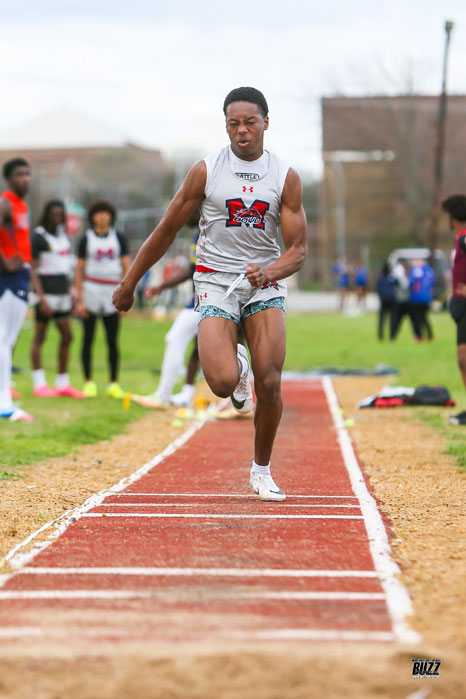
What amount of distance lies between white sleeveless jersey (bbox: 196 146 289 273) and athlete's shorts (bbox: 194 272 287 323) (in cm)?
7

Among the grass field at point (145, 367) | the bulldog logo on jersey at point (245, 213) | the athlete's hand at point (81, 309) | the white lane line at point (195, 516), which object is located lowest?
the grass field at point (145, 367)

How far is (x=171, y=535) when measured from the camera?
16.1ft

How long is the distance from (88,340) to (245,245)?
259 inches

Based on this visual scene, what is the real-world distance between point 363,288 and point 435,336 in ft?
55.1

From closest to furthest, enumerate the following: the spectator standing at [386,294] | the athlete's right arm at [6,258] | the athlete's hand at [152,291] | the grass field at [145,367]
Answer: the grass field at [145,367]
the athlete's right arm at [6,258]
the athlete's hand at [152,291]
the spectator standing at [386,294]

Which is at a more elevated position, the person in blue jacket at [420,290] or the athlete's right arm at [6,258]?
the athlete's right arm at [6,258]

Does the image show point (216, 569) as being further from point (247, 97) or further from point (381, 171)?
point (381, 171)

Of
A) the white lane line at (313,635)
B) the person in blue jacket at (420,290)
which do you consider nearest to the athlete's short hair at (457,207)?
the white lane line at (313,635)

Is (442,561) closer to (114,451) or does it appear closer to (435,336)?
(114,451)

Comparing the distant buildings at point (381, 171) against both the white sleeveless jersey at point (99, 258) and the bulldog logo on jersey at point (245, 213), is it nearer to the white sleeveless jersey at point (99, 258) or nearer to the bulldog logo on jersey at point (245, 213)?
the white sleeveless jersey at point (99, 258)

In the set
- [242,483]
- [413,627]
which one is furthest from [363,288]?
[413,627]

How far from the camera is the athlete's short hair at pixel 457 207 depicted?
30.0ft

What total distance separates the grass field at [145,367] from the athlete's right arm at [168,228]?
5.48ft

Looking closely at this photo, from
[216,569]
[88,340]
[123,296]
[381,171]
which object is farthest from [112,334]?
[381,171]
